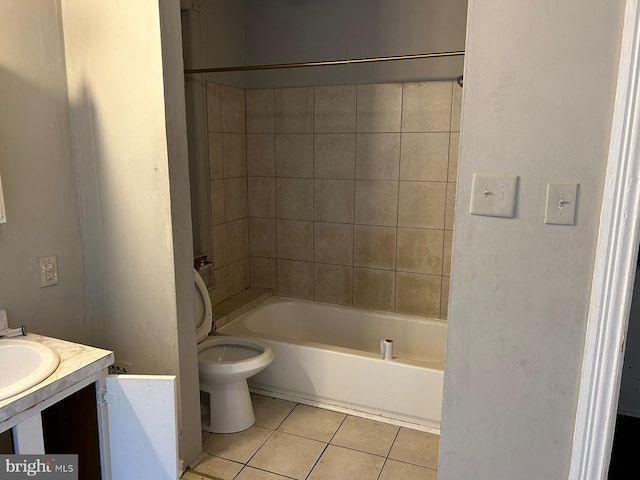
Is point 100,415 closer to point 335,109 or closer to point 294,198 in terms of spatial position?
point 294,198

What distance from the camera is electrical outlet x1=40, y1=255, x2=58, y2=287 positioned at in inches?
75.5

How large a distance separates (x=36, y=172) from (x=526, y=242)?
1.71 metres

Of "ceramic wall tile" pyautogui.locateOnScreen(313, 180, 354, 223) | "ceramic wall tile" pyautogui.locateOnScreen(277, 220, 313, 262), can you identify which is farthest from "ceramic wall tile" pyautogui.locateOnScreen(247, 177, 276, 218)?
"ceramic wall tile" pyautogui.locateOnScreen(313, 180, 354, 223)

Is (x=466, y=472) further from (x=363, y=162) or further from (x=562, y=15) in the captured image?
(x=363, y=162)

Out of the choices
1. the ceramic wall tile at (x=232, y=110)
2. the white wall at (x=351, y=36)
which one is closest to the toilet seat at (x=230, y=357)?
the ceramic wall tile at (x=232, y=110)

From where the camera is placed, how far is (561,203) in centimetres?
139

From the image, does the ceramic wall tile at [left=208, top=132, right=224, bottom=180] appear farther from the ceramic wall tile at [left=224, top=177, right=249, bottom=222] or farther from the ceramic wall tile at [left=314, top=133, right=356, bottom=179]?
the ceramic wall tile at [left=314, top=133, right=356, bottom=179]

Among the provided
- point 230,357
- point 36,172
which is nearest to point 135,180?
point 36,172

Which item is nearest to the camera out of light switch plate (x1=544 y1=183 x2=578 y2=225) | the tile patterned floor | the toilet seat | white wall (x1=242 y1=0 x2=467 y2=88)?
light switch plate (x1=544 y1=183 x2=578 y2=225)

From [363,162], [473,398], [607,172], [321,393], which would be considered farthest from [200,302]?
[607,172]

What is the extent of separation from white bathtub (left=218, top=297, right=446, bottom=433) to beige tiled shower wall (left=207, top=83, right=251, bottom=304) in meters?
0.30

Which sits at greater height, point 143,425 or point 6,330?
point 6,330

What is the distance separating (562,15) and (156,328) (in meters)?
1.76

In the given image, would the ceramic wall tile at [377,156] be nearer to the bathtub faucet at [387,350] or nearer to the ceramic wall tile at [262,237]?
the ceramic wall tile at [262,237]
